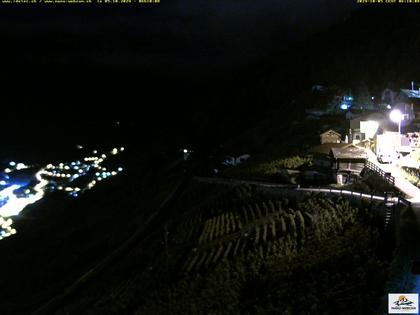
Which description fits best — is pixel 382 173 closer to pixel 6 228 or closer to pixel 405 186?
pixel 405 186

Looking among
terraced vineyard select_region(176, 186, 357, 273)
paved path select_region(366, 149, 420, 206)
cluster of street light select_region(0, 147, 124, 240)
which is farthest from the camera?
cluster of street light select_region(0, 147, 124, 240)

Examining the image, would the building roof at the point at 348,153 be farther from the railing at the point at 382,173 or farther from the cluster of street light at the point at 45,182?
the cluster of street light at the point at 45,182

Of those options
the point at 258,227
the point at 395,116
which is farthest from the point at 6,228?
the point at 395,116

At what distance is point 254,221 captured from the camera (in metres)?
19.8

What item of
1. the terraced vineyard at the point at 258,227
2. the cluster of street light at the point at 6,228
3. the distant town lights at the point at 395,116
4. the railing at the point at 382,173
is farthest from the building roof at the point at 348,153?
the cluster of street light at the point at 6,228

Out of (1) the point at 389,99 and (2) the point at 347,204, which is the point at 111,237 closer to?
(2) the point at 347,204

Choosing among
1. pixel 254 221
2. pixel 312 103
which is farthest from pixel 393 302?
pixel 312 103

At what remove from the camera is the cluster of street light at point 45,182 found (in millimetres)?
50088

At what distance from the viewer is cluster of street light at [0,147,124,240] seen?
164 feet

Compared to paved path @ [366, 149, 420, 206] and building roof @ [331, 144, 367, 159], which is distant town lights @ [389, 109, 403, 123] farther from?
paved path @ [366, 149, 420, 206]

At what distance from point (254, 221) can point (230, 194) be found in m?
6.20

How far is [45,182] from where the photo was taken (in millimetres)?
66562

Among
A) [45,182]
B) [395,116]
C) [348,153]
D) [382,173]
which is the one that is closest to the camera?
[382,173]

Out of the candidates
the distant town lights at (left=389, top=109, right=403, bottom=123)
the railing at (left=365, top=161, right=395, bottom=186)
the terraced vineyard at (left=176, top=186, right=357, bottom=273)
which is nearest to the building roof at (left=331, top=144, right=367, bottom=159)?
the railing at (left=365, top=161, right=395, bottom=186)
